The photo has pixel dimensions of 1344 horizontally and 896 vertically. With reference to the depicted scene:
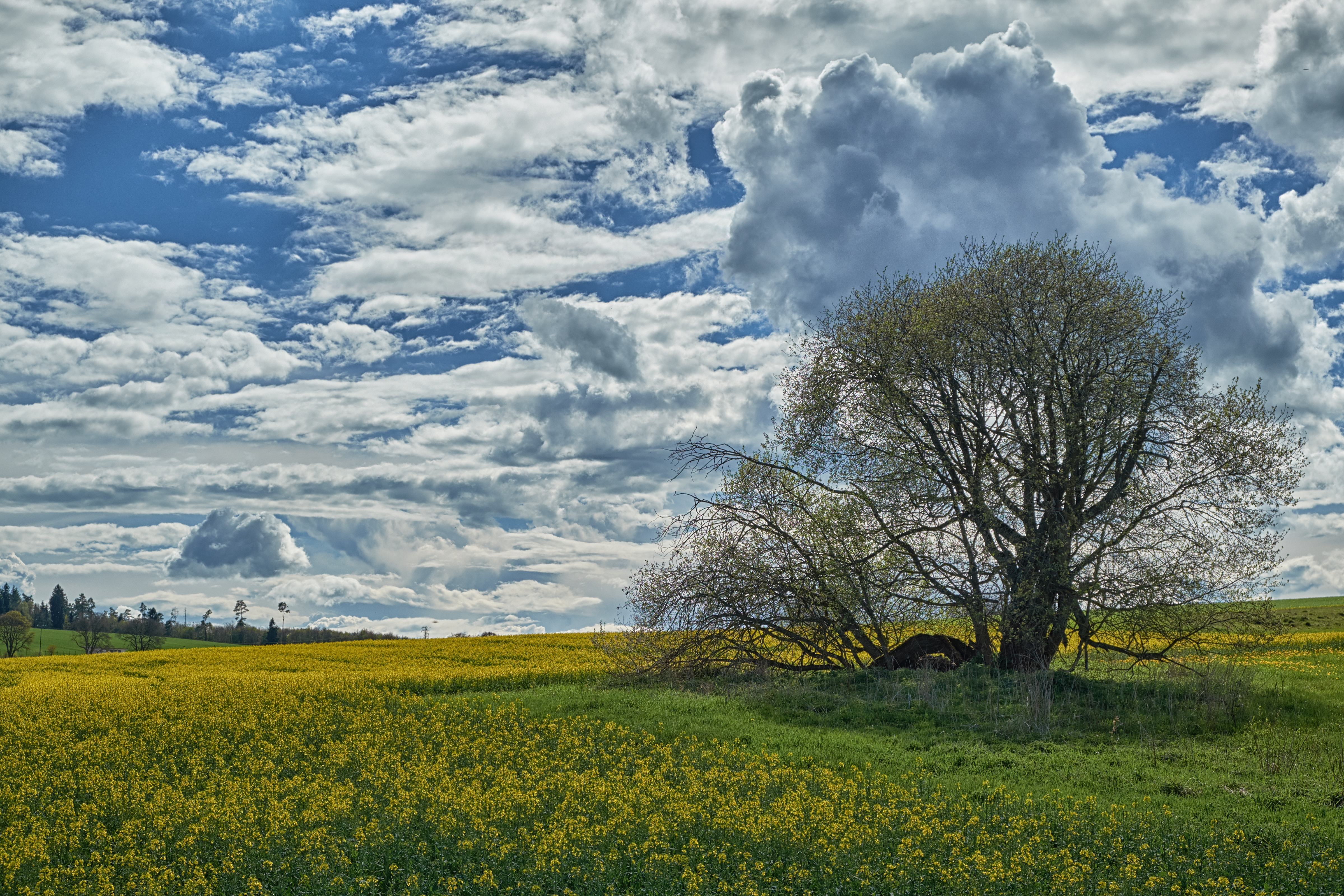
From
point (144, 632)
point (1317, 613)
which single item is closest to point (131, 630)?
point (144, 632)

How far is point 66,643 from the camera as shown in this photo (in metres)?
144

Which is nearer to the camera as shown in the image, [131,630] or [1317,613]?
[1317,613]

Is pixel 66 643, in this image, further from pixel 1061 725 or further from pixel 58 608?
Answer: pixel 1061 725

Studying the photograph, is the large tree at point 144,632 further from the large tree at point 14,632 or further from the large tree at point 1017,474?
the large tree at point 1017,474

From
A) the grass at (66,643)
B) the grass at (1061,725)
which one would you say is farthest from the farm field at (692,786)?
the grass at (66,643)

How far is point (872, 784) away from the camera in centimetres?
1702

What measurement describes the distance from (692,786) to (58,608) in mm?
212057

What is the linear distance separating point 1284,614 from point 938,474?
13580 mm

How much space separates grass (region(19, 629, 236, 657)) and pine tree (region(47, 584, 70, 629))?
28634 millimetres

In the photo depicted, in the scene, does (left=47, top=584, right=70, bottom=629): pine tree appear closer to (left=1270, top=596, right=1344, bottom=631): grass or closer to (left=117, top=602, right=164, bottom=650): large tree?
(left=117, top=602, right=164, bottom=650): large tree

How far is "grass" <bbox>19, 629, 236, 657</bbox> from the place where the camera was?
5138 inches

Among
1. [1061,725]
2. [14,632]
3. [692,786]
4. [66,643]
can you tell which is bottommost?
[66,643]

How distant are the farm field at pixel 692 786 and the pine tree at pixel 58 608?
7241 inches

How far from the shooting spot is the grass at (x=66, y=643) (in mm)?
130500
